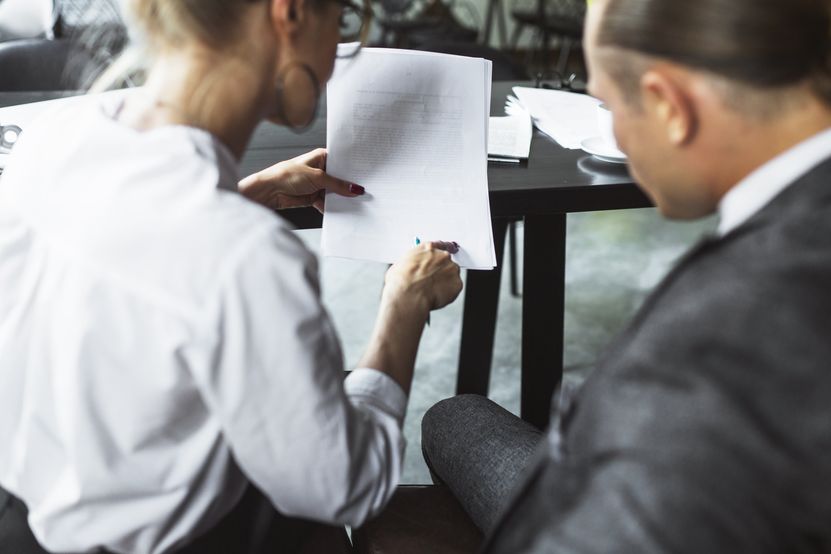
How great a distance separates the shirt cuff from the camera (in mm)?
895

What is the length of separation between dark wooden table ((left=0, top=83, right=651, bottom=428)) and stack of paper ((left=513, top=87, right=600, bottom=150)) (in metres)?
0.03

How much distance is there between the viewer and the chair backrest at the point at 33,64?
212 cm

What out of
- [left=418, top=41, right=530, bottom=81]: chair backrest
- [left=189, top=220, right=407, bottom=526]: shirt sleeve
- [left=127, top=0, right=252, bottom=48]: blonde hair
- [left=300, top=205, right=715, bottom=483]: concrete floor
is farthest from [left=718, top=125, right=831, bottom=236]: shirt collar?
[left=418, top=41, right=530, bottom=81]: chair backrest

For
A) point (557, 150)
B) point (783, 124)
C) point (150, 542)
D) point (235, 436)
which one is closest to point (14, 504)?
point (150, 542)

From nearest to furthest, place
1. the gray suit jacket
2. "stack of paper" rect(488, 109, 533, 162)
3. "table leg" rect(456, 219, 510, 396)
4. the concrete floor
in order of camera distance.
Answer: the gray suit jacket
"stack of paper" rect(488, 109, 533, 162)
"table leg" rect(456, 219, 510, 396)
the concrete floor

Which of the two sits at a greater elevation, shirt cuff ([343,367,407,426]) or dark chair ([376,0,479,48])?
shirt cuff ([343,367,407,426])

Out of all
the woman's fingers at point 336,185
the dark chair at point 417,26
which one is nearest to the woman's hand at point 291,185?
the woman's fingers at point 336,185

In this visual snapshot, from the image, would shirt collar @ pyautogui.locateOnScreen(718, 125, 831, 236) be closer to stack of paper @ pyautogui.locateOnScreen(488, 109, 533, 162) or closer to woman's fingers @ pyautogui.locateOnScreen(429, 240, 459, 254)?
woman's fingers @ pyautogui.locateOnScreen(429, 240, 459, 254)

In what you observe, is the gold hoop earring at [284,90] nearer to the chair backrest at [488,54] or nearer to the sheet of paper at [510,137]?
the sheet of paper at [510,137]

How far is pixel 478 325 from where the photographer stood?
197cm

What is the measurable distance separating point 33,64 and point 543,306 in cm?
137

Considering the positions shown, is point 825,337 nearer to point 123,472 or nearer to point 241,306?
point 241,306

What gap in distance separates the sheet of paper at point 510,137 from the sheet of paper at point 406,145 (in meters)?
0.19

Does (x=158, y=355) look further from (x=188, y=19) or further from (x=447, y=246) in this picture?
(x=447, y=246)
